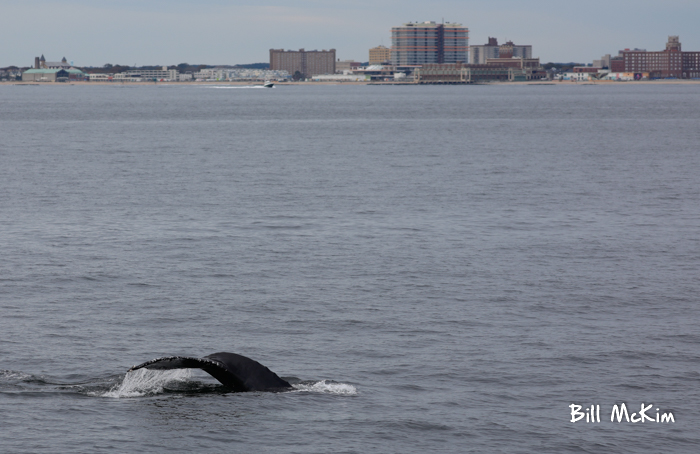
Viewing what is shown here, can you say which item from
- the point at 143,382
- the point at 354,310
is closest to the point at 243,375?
the point at 143,382

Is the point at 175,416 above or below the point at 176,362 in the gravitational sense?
below

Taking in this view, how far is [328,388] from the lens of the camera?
18.7m

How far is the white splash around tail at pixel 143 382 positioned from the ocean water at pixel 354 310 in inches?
2.0

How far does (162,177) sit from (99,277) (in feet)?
114

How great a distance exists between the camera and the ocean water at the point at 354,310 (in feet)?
55.0

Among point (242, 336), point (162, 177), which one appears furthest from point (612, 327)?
point (162, 177)

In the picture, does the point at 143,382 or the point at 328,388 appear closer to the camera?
the point at 328,388

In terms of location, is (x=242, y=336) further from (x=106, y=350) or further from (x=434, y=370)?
(x=434, y=370)

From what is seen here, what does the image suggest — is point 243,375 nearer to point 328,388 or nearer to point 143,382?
point 328,388

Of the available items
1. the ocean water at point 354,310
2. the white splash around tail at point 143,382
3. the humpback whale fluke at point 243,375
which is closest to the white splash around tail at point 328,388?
the ocean water at point 354,310

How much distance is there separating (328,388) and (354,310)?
22.8 ft

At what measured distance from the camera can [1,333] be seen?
22781mm

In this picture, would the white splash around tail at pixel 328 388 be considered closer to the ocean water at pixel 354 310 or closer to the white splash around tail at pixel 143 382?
the ocean water at pixel 354 310

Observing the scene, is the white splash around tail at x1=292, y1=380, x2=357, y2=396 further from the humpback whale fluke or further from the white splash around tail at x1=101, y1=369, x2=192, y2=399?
the white splash around tail at x1=101, y1=369, x2=192, y2=399
